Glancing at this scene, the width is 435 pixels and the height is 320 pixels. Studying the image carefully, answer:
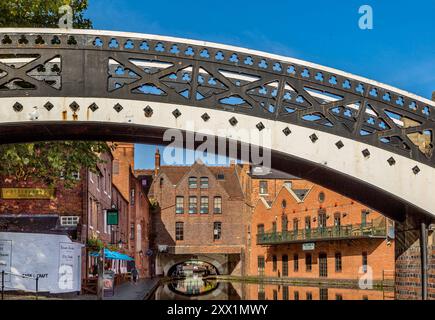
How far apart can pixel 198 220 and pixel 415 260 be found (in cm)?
5844

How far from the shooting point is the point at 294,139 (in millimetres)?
11977

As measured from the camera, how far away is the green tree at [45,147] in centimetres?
1983

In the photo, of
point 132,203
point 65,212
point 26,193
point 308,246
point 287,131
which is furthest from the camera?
point 132,203

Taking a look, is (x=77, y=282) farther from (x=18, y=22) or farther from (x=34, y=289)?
(x=18, y=22)

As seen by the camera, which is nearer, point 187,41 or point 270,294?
point 187,41

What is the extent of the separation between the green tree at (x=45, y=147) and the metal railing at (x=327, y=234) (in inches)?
1107

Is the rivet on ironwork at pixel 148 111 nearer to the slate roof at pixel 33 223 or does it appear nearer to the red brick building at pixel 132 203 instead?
the slate roof at pixel 33 223

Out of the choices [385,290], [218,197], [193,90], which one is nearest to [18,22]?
[193,90]

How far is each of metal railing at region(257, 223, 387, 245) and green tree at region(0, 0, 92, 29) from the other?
30.1m

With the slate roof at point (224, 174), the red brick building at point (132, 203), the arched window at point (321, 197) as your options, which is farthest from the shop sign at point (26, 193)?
the slate roof at point (224, 174)

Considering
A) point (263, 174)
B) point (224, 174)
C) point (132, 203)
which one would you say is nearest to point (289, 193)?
point (263, 174)

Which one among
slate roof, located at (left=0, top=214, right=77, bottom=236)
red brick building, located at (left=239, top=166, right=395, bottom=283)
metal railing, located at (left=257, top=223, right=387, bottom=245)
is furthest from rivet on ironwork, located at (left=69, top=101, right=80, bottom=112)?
metal railing, located at (left=257, top=223, right=387, bottom=245)

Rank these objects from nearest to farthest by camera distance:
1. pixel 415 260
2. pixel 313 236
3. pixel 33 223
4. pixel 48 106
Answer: pixel 48 106 < pixel 415 260 < pixel 33 223 < pixel 313 236

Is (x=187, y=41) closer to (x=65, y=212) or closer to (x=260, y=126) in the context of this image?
(x=260, y=126)
